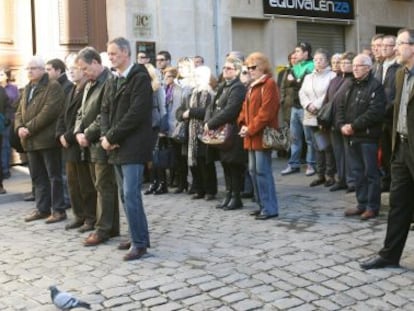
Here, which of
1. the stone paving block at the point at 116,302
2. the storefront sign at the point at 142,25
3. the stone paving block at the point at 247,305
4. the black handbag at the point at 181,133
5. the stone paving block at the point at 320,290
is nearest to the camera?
the stone paving block at the point at 247,305

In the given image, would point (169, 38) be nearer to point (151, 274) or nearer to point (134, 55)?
point (134, 55)

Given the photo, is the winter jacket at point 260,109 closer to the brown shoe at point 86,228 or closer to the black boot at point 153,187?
the brown shoe at point 86,228

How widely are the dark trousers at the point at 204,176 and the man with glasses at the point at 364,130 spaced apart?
221 centimetres

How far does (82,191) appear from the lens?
7770mm

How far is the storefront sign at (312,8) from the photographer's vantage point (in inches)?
617

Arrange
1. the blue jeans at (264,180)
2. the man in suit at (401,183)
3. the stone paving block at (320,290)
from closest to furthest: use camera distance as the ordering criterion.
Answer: the stone paving block at (320,290)
the man in suit at (401,183)
the blue jeans at (264,180)

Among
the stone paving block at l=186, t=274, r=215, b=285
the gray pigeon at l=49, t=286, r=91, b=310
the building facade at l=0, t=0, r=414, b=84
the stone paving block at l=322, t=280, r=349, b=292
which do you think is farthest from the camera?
the building facade at l=0, t=0, r=414, b=84

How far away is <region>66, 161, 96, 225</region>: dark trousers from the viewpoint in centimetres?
772

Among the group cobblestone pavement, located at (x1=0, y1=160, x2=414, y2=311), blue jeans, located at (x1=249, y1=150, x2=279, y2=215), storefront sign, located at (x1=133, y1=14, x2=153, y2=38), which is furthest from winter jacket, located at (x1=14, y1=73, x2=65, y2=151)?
storefront sign, located at (x1=133, y1=14, x2=153, y2=38)

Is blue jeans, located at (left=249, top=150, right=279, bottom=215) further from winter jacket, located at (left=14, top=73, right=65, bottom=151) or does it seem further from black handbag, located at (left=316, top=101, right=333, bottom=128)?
winter jacket, located at (left=14, top=73, right=65, bottom=151)

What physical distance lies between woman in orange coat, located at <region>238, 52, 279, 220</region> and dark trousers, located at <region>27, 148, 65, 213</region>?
2.37 meters

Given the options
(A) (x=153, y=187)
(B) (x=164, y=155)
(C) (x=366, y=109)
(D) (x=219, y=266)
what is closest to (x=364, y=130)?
(C) (x=366, y=109)

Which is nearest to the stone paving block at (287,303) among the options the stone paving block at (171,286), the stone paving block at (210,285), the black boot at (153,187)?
the stone paving block at (210,285)

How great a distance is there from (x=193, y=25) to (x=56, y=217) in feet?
23.2
